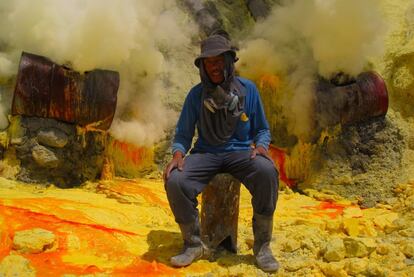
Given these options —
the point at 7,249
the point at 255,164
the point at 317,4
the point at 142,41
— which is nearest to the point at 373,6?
the point at 317,4

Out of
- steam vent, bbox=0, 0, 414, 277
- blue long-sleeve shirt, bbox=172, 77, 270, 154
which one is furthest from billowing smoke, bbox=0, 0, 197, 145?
blue long-sleeve shirt, bbox=172, 77, 270, 154

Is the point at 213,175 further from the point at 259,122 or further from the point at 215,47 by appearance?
the point at 215,47

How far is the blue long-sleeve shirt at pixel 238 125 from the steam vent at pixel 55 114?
6.92ft

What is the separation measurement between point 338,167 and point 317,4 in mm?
1986

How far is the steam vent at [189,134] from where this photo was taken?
3572 millimetres

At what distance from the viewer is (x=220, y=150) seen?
343cm

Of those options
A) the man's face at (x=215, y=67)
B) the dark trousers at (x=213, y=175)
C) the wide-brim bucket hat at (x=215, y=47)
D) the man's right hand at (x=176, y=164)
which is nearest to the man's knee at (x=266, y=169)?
the dark trousers at (x=213, y=175)

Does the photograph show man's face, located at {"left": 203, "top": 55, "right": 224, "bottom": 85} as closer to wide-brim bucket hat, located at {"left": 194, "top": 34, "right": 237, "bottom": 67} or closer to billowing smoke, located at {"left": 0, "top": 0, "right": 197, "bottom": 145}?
wide-brim bucket hat, located at {"left": 194, "top": 34, "right": 237, "bottom": 67}

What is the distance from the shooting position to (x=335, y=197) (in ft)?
18.4

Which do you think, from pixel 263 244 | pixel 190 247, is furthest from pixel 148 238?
pixel 263 244

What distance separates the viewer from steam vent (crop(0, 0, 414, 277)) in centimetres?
357

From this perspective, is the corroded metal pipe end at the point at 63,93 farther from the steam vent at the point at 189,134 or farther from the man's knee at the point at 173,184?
the man's knee at the point at 173,184

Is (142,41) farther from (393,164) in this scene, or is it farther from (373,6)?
(393,164)

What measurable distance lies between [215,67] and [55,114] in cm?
258
